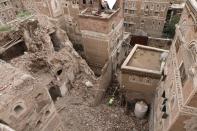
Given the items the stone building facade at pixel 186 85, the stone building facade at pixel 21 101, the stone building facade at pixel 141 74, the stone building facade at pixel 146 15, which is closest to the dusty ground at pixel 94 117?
the stone building facade at pixel 141 74

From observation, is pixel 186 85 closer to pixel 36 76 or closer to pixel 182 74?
pixel 182 74

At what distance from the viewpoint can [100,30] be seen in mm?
17281

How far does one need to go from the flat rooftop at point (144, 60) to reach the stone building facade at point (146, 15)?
1430cm

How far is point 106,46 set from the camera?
18.0 m

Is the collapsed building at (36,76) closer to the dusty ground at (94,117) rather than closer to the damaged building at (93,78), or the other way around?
the damaged building at (93,78)

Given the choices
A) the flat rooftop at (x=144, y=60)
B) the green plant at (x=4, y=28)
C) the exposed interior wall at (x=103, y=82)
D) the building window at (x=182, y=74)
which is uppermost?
the green plant at (x=4, y=28)

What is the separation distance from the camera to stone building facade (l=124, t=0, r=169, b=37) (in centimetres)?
2703

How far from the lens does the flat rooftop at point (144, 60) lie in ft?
44.6

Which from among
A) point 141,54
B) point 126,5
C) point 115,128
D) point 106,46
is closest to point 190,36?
point 141,54

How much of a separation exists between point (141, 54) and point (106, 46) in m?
4.12

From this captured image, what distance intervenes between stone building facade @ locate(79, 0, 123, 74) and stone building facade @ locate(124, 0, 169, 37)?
397 inches

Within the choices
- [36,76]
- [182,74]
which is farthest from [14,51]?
[182,74]

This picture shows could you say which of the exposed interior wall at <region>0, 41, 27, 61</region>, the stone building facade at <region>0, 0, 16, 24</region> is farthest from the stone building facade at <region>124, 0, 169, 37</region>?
the stone building facade at <region>0, 0, 16, 24</region>

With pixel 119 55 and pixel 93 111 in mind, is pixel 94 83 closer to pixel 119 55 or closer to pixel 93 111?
pixel 93 111
